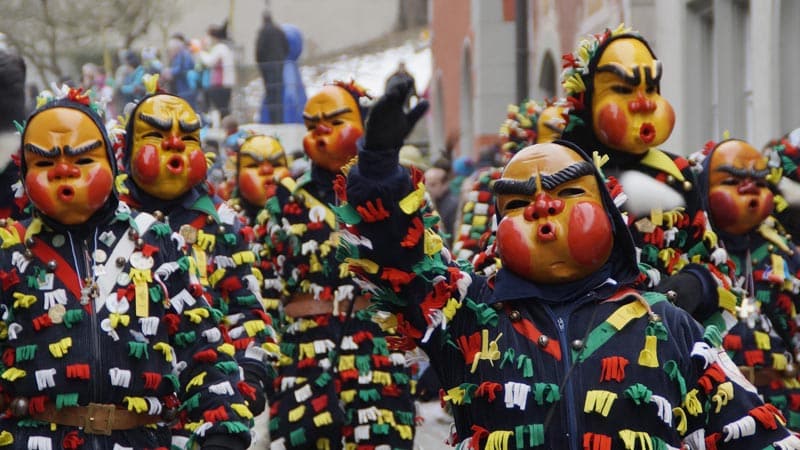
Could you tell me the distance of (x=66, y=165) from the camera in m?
6.14

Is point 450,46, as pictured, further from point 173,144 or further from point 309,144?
point 173,144

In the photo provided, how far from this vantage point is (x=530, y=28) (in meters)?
25.7

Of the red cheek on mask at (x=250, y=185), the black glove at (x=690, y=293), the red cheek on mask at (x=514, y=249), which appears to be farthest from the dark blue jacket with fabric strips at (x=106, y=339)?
the red cheek on mask at (x=250, y=185)

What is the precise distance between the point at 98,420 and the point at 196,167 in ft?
9.63

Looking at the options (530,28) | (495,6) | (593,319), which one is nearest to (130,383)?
(593,319)

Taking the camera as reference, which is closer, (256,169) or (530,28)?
(256,169)

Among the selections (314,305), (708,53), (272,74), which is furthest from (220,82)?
(314,305)

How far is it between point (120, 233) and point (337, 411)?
345 centimetres

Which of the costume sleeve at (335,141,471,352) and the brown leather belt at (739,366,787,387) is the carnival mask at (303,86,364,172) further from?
the costume sleeve at (335,141,471,352)

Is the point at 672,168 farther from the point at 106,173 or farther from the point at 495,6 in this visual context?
the point at 495,6

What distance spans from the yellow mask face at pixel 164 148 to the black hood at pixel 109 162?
2.20m

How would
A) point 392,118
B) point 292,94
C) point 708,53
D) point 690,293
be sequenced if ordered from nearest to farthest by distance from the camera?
point 392,118 → point 690,293 → point 708,53 → point 292,94

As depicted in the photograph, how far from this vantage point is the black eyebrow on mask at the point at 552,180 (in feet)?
16.1

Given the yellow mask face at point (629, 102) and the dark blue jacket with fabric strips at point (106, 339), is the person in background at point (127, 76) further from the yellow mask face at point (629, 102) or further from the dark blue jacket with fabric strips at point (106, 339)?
the dark blue jacket with fabric strips at point (106, 339)
